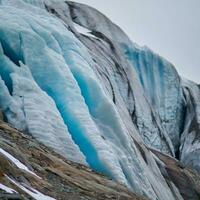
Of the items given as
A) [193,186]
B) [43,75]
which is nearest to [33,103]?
[43,75]

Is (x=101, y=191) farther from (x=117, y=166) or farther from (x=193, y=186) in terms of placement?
(x=193, y=186)

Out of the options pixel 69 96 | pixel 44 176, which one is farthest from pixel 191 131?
pixel 44 176

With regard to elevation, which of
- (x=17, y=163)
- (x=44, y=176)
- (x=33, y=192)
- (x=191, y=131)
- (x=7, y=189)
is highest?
(x=7, y=189)

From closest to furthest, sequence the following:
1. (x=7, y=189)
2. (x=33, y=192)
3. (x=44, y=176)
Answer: (x=7, y=189), (x=33, y=192), (x=44, y=176)

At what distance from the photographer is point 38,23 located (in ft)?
172

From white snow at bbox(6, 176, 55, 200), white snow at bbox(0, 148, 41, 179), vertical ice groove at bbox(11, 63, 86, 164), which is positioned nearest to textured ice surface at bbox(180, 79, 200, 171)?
vertical ice groove at bbox(11, 63, 86, 164)

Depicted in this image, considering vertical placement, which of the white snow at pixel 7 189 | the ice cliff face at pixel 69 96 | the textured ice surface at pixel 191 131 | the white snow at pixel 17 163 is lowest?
the textured ice surface at pixel 191 131

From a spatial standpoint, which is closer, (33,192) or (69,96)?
(33,192)

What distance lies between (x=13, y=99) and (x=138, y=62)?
46181 millimetres

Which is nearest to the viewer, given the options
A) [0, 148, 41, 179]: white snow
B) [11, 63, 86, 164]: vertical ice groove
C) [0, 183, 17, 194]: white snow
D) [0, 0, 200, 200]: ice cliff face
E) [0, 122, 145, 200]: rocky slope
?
[0, 183, 17, 194]: white snow

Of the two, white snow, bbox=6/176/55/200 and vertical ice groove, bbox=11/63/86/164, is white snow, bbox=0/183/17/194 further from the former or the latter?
vertical ice groove, bbox=11/63/86/164

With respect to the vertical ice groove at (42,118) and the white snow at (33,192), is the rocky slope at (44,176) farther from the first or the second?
the vertical ice groove at (42,118)

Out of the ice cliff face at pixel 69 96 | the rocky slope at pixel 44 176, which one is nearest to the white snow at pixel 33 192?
the rocky slope at pixel 44 176

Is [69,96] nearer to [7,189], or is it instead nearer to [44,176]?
[44,176]
